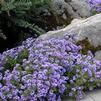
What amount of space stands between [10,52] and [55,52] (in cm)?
49

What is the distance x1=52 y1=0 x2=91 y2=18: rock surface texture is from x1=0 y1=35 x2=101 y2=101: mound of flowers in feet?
5.61

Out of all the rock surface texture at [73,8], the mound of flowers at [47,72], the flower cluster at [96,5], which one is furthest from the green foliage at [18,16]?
the flower cluster at [96,5]

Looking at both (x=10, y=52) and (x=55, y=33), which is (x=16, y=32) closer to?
(x=55, y=33)

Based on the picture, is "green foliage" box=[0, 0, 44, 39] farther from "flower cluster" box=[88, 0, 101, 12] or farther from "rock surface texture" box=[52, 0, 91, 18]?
"flower cluster" box=[88, 0, 101, 12]

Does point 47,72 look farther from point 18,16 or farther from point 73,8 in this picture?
point 73,8

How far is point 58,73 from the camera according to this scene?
353cm

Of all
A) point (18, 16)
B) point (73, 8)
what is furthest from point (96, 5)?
point (18, 16)

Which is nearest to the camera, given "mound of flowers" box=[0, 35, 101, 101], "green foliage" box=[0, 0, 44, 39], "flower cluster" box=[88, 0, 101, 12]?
"mound of flowers" box=[0, 35, 101, 101]

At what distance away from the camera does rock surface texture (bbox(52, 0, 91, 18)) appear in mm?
5672

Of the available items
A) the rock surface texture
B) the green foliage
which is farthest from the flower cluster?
the green foliage

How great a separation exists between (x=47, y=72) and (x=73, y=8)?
98.2 inches

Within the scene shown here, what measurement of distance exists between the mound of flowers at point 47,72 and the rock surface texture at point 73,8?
1709 millimetres

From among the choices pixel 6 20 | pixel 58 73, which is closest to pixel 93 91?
pixel 58 73

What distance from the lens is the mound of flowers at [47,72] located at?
337cm
